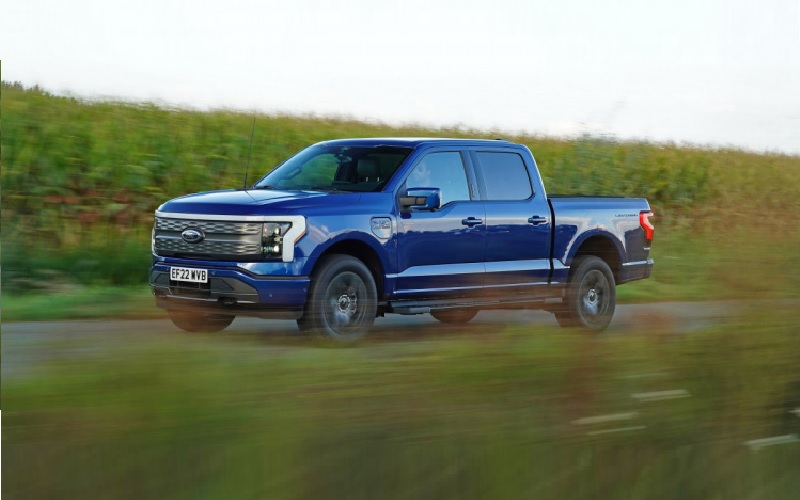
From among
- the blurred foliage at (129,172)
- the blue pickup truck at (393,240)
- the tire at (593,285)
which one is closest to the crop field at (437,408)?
the blue pickup truck at (393,240)

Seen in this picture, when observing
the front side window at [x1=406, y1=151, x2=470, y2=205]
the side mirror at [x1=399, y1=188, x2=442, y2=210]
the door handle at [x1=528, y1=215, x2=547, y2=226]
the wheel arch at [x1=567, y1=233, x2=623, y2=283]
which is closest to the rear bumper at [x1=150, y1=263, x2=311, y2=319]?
the side mirror at [x1=399, y1=188, x2=442, y2=210]

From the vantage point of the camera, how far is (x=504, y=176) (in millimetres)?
12977

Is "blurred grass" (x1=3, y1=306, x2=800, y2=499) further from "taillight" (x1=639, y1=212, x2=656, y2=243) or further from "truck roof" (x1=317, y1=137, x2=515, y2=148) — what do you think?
"taillight" (x1=639, y1=212, x2=656, y2=243)

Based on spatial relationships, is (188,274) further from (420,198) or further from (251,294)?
(420,198)

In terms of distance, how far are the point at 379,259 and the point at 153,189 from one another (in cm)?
996

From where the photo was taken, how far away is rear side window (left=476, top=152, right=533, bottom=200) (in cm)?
1274

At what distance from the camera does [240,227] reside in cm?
1073

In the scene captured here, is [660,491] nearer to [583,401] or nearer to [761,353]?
[583,401]

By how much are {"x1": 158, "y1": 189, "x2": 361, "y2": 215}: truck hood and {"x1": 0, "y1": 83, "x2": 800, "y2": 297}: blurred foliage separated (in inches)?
88.4

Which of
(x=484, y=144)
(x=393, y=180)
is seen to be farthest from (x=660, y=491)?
(x=484, y=144)

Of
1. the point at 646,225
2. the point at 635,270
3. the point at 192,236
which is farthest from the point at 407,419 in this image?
the point at 646,225

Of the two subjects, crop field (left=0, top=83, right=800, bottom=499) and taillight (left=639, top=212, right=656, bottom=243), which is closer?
crop field (left=0, top=83, right=800, bottom=499)

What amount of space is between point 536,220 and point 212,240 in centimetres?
369

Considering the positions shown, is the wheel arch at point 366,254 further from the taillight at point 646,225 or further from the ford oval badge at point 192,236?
the taillight at point 646,225
